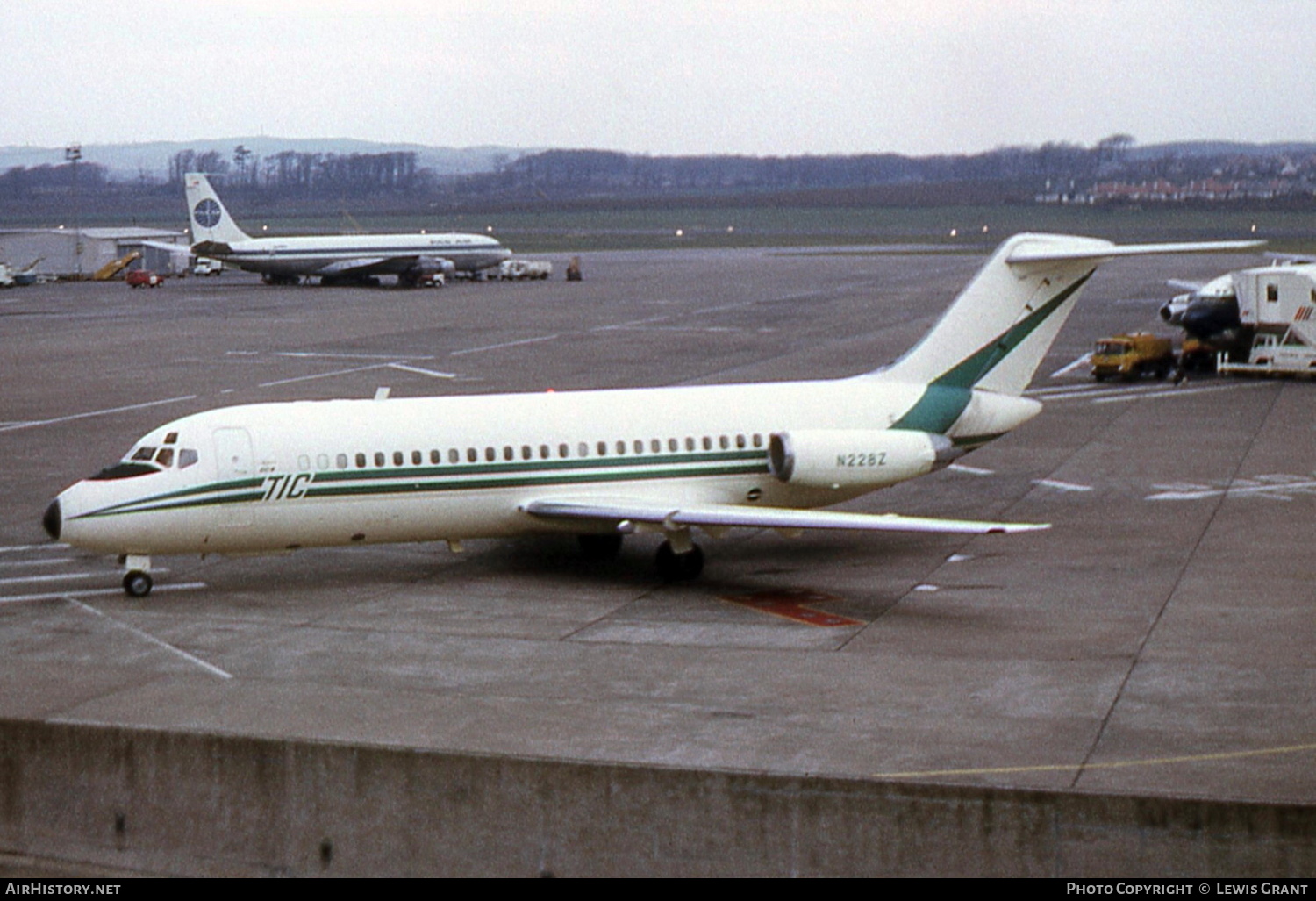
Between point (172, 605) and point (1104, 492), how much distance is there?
1976 centimetres

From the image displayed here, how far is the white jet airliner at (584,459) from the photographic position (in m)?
25.8

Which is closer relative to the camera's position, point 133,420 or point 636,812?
point 636,812

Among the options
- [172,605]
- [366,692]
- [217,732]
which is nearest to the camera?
[217,732]

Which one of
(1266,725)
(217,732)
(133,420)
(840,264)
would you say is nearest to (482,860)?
(217,732)

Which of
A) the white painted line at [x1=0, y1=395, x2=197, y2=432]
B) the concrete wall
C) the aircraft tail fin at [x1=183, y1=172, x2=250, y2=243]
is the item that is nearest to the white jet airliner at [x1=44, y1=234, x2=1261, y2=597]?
the concrete wall

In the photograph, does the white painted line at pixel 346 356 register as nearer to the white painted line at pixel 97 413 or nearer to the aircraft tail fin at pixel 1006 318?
the white painted line at pixel 97 413

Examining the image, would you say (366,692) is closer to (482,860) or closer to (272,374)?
(482,860)

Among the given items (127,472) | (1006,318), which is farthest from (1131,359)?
(127,472)

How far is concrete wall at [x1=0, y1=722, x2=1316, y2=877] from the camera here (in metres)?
15.3

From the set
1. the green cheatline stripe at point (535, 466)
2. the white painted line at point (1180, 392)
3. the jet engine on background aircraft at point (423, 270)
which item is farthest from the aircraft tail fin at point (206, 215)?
the green cheatline stripe at point (535, 466)

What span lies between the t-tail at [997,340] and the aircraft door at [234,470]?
11686 mm

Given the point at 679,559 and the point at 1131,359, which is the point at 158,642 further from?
the point at 1131,359

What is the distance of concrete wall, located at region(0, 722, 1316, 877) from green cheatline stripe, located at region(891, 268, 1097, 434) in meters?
14.3

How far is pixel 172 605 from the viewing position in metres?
26.2
